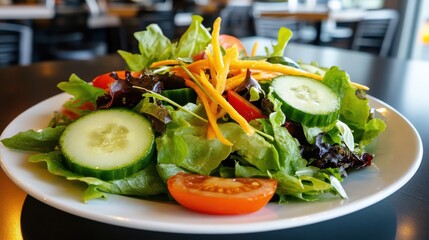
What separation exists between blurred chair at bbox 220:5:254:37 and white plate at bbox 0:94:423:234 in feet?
17.1

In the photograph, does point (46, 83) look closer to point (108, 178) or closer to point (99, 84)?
point (99, 84)

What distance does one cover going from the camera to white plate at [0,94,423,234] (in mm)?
661

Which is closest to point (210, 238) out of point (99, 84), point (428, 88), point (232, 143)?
point (232, 143)

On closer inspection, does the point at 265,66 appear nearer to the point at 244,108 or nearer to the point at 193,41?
the point at 244,108

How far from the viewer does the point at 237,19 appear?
666 centimetres

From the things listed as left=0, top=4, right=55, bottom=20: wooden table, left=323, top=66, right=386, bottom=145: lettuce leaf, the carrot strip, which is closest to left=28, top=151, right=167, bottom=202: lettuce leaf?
the carrot strip

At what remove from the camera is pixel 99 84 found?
122cm

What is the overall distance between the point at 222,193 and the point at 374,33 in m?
4.77

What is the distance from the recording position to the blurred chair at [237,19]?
6152mm

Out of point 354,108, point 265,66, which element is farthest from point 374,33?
point 265,66

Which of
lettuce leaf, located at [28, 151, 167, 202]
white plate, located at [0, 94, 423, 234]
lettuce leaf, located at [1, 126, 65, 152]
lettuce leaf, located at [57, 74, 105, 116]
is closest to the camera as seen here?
white plate, located at [0, 94, 423, 234]

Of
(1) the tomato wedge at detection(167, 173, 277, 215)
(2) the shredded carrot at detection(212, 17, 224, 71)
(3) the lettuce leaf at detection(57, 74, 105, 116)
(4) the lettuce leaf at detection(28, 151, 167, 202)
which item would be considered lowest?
(4) the lettuce leaf at detection(28, 151, 167, 202)

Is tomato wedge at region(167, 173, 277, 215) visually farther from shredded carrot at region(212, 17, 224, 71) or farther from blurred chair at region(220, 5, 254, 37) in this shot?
blurred chair at region(220, 5, 254, 37)

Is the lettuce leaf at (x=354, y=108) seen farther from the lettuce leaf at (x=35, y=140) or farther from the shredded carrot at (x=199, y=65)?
the lettuce leaf at (x=35, y=140)
